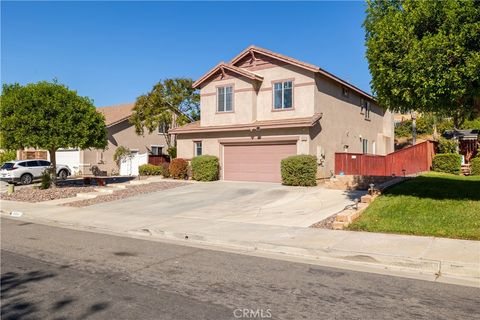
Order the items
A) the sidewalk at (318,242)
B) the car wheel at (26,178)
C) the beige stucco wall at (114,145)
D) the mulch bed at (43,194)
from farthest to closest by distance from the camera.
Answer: the beige stucco wall at (114,145) < the car wheel at (26,178) < the mulch bed at (43,194) < the sidewalk at (318,242)

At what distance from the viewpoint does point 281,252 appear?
320 inches

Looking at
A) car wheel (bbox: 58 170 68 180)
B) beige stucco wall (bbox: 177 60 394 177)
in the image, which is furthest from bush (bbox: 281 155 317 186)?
car wheel (bbox: 58 170 68 180)

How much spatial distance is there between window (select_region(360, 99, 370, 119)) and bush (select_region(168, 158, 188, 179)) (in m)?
12.4

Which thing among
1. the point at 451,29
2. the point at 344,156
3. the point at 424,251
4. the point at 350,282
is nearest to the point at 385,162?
the point at 344,156

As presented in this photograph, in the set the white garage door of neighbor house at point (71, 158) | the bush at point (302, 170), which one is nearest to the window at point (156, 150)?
the white garage door of neighbor house at point (71, 158)

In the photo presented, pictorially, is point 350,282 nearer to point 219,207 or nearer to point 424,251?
point 424,251

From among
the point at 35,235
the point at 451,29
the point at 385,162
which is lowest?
the point at 35,235

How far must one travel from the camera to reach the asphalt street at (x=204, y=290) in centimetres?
477

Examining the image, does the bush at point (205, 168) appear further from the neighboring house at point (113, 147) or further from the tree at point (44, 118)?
the neighboring house at point (113, 147)

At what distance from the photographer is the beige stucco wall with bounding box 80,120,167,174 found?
106 ft

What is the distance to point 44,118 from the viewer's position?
19328mm

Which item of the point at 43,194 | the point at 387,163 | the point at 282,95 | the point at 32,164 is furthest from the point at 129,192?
the point at 387,163

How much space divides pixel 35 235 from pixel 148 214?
153 inches

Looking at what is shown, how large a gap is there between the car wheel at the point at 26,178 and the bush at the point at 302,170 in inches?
728
